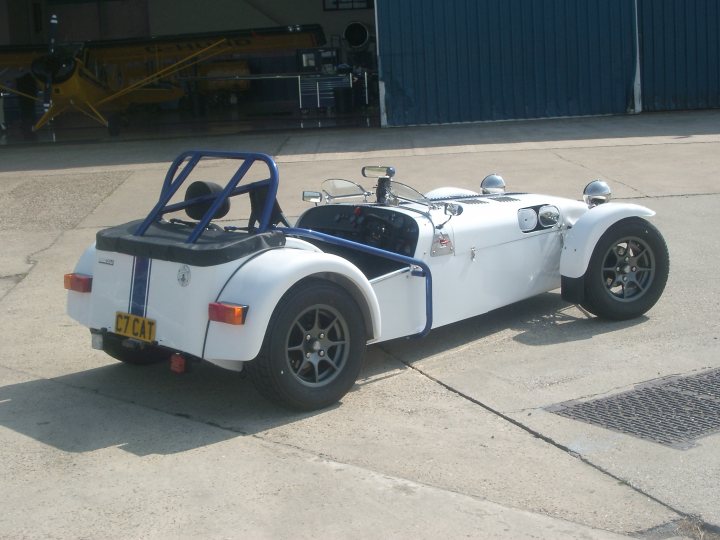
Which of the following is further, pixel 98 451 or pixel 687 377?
pixel 687 377

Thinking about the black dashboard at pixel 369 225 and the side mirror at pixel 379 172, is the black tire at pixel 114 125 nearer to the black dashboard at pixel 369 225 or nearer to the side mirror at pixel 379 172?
the black dashboard at pixel 369 225

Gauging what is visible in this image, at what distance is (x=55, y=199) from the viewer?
1275 centimetres

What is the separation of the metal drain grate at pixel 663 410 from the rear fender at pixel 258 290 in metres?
1.53

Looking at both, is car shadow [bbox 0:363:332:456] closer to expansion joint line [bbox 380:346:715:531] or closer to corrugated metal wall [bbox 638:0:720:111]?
expansion joint line [bbox 380:346:715:531]

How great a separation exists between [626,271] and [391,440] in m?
2.75

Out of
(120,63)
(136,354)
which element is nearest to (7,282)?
(136,354)

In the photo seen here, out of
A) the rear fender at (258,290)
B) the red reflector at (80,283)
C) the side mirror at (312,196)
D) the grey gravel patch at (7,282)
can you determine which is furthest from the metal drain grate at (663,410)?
the grey gravel patch at (7,282)

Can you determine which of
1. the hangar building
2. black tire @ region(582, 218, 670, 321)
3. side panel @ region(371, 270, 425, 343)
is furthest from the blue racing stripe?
the hangar building

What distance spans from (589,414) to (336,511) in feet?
5.58

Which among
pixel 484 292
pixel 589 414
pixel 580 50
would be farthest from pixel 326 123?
pixel 589 414

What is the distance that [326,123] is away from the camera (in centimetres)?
2208

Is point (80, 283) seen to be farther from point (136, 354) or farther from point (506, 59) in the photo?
point (506, 59)

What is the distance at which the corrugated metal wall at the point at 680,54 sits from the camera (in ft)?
65.7

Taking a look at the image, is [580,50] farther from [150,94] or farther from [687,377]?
[687,377]
